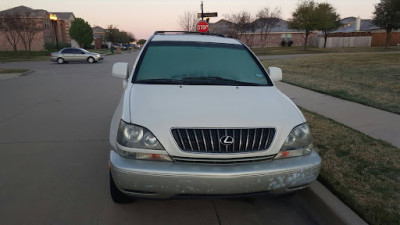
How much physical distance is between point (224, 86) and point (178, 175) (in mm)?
1387

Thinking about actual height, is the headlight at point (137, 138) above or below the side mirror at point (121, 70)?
below

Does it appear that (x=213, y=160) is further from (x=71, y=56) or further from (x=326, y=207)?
(x=71, y=56)

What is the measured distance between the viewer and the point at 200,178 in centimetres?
260

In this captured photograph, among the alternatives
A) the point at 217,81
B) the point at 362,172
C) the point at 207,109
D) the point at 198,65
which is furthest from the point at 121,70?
the point at 362,172

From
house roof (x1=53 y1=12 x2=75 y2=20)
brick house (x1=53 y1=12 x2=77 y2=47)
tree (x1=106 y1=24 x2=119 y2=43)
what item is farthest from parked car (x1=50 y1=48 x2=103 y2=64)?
tree (x1=106 y1=24 x2=119 y2=43)

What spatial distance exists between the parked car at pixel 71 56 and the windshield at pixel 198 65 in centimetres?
2795

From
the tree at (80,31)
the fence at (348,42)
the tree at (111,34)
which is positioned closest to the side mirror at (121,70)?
the fence at (348,42)

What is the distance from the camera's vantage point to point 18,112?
7.95m

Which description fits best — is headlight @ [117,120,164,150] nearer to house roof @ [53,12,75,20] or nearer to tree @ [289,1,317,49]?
tree @ [289,1,317,49]

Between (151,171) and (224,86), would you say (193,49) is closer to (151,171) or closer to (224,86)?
(224,86)

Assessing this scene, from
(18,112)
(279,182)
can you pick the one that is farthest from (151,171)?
(18,112)

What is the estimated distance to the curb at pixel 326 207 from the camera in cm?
301

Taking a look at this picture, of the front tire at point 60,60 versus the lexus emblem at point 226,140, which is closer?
the lexus emblem at point 226,140

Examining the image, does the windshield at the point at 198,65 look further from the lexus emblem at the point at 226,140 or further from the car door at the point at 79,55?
the car door at the point at 79,55
